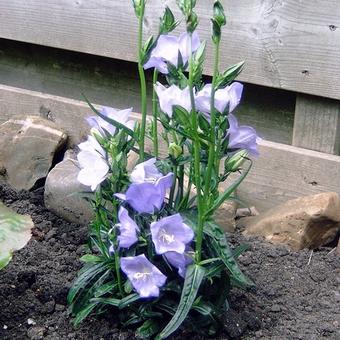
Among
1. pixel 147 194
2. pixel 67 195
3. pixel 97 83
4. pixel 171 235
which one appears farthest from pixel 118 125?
pixel 97 83

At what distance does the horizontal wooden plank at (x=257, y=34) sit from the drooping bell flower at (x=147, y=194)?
44.7 inches

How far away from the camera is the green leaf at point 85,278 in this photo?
8.43 ft

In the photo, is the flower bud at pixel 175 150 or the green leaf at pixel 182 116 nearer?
the green leaf at pixel 182 116

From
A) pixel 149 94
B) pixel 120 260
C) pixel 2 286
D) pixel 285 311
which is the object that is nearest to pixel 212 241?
pixel 120 260

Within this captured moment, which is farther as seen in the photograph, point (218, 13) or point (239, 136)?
point (239, 136)

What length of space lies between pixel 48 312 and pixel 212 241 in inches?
24.8

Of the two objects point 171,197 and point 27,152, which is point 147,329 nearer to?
point 171,197

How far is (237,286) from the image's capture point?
281 cm

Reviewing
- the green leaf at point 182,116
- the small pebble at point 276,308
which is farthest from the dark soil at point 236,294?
the green leaf at point 182,116

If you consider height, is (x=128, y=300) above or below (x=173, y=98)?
below

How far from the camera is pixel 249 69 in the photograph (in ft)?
11.2

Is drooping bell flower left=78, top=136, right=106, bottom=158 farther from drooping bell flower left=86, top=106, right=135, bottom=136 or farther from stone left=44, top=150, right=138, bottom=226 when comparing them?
stone left=44, top=150, right=138, bottom=226

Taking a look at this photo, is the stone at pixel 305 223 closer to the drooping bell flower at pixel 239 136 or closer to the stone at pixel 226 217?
the stone at pixel 226 217

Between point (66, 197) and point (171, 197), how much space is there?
93 centimetres
